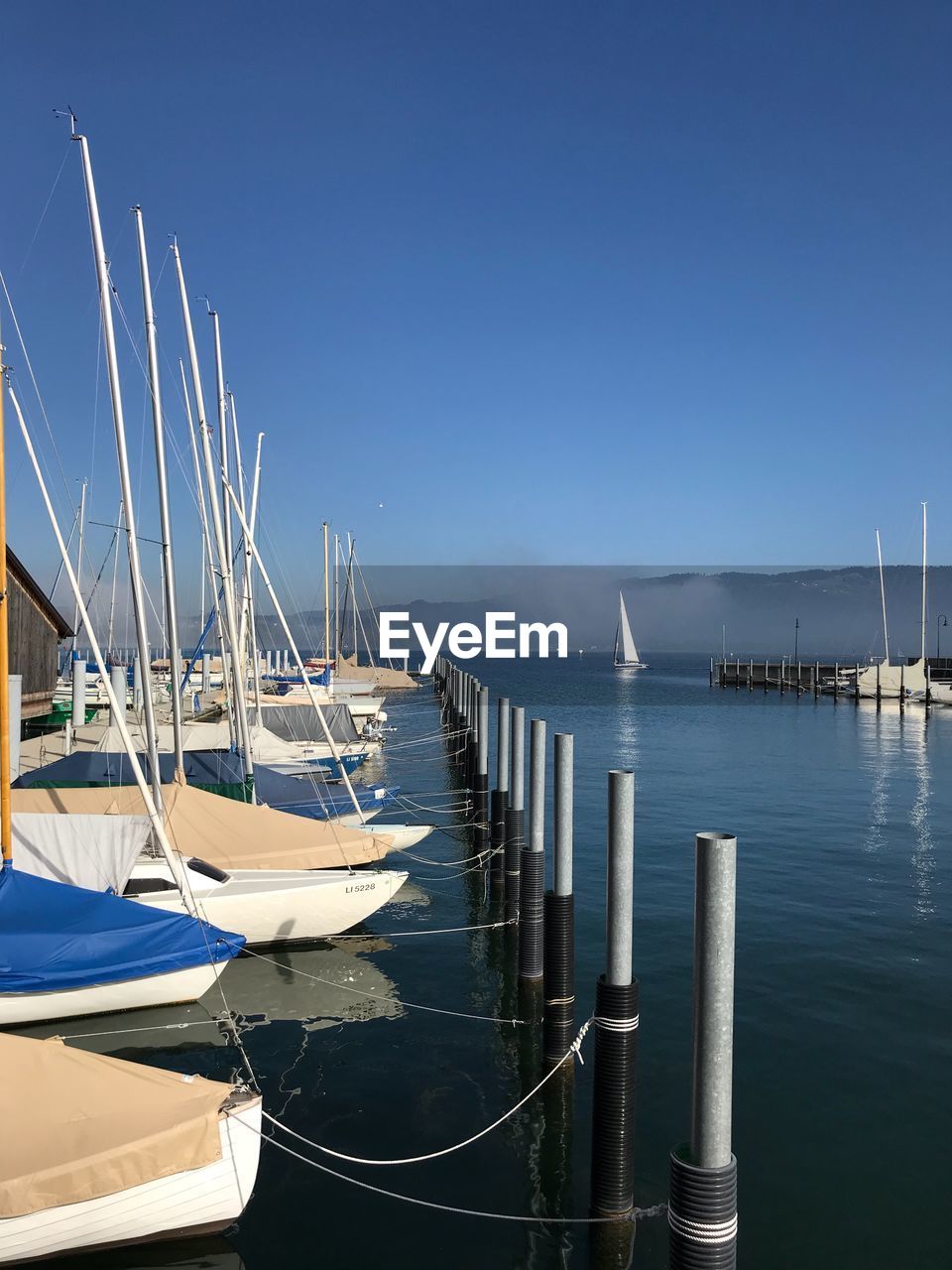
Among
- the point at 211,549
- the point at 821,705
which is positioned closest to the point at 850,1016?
the point at 211,549

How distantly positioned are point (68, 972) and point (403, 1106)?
4.24m

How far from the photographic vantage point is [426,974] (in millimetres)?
15203

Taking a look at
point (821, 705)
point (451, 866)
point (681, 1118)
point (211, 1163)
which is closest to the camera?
point (211, 1163)

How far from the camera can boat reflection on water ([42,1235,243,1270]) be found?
779cm

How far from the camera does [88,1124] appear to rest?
738 cm

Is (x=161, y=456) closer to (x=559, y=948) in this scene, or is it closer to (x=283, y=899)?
(x=283, y=899)

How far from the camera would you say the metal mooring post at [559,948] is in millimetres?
11141

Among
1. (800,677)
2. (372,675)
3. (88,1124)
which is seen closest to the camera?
(88,1124)

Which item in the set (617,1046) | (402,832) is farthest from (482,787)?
(617,1046)

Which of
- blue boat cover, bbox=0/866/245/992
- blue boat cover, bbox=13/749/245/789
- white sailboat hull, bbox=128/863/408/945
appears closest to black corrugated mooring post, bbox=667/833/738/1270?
blue boat cover, bbox=0/866/245/992

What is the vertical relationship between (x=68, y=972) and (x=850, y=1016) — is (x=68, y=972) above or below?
above

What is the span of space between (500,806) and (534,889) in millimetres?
7054

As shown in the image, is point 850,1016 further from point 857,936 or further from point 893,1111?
point 857,936

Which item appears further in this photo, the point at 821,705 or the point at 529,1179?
the point at 821,705
